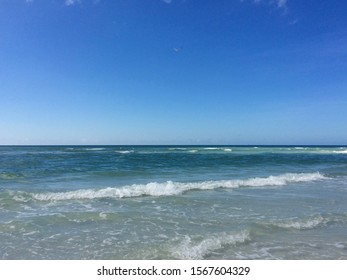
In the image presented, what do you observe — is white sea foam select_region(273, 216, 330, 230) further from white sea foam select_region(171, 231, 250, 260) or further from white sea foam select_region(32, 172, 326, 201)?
white sea foam select_region(32, 172, 326, 201)

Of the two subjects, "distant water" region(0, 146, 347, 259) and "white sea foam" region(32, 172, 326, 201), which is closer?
"distant water" region(0, 146, 347, 259)

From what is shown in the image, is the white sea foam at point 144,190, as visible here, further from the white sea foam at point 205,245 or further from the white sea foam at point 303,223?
the white sea foam at point 205,245

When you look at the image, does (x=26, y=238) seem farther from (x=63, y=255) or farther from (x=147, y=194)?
(x=147, y=194)

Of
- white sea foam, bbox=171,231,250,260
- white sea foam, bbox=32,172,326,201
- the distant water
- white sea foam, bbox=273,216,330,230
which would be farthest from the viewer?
white sea foam, bbox=32,172,326,201

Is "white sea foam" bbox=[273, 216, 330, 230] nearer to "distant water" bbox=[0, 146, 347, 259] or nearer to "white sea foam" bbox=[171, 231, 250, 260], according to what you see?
"distant water" bbox=[0, 146, 347, 259]

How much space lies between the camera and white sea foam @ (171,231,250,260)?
6127 mm

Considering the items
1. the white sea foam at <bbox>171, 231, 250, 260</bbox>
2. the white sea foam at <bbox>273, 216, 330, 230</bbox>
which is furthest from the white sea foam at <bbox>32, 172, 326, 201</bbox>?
the white sea foam at <bbox>171, 231, 250, 260</bbox>

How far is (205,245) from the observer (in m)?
6.60

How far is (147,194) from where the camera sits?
13180 mm

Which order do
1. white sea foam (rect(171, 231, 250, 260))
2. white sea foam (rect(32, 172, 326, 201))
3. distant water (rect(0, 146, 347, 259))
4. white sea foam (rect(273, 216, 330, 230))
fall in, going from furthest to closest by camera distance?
white sea foam (rect(32, 172, 326, 201))
white sea foam (rect(273, 216, 330, 230))
distant water (rect(0, 146, 347, 259))
white sea foam (rect(171, 231, 250, 260))

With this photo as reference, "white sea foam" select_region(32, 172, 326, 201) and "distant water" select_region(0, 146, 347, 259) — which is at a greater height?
"white sea foam" select_region(32, 172, 326, 201)

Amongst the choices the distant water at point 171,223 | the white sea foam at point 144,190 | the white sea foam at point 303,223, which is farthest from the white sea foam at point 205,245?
the white sea foam at point 144,190
